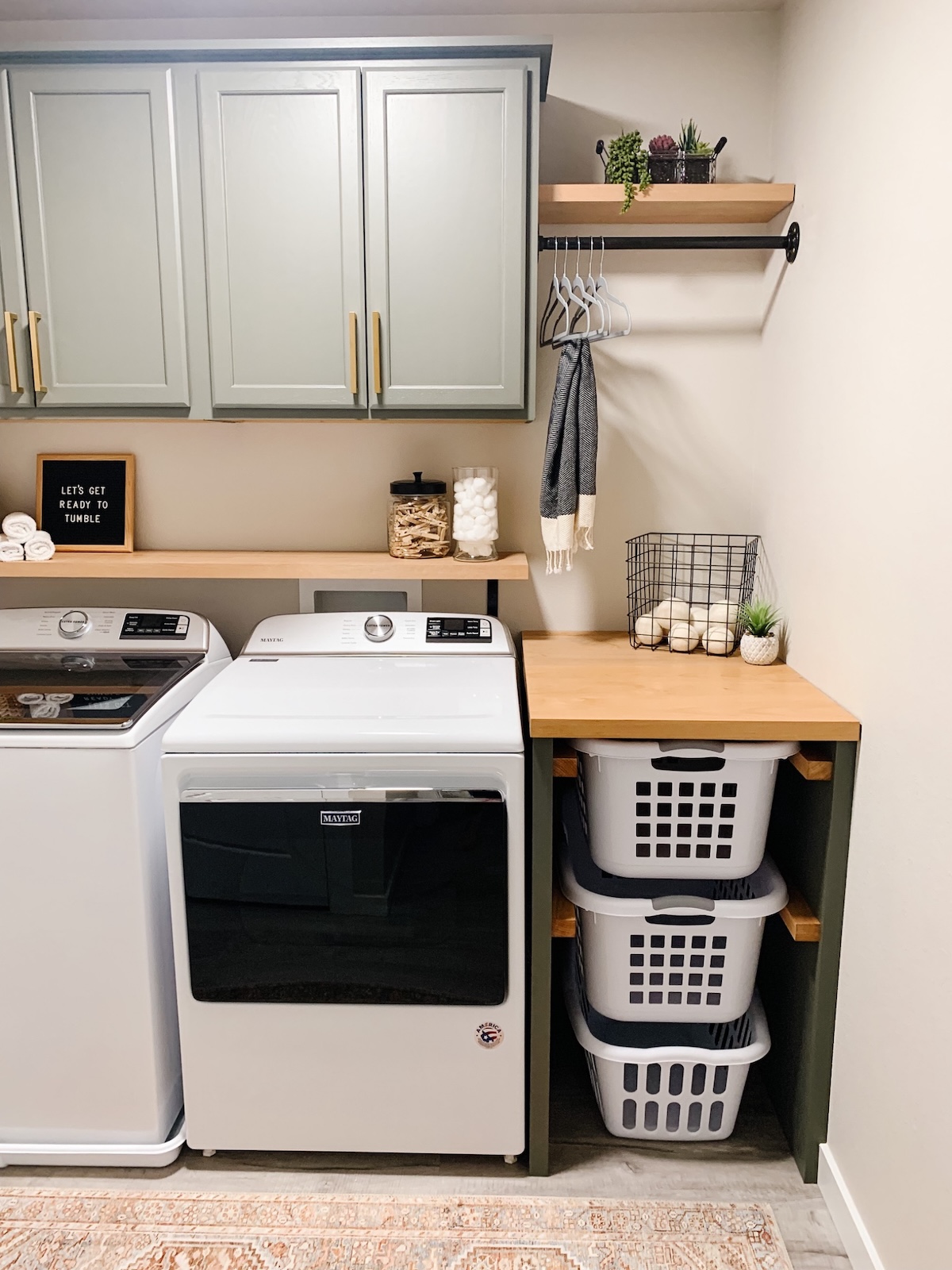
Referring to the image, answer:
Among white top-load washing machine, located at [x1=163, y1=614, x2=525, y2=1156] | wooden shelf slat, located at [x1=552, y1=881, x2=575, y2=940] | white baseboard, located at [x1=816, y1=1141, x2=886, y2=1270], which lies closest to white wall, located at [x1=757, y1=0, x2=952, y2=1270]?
white baseboard, located at [x1=816, y1=1141, x2=886, y2=1270]

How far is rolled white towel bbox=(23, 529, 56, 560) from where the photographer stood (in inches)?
90.7

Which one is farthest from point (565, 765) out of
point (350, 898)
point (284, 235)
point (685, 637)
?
point (284, 235)

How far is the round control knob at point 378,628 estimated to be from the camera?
229 cm

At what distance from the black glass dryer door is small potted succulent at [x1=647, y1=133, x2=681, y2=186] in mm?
1519

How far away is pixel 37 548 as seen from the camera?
231 centimetres

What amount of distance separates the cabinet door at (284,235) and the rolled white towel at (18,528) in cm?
64

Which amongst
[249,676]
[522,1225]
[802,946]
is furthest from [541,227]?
[522,1225]

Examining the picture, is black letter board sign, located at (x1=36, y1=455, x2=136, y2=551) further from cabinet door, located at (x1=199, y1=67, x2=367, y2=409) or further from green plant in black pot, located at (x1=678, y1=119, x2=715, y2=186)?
green plant in black pot, located at (x1=678, y1=119, x2=715, y2=186)

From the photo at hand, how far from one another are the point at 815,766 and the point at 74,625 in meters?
1.83

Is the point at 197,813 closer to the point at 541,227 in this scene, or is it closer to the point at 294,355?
the point at 294,355

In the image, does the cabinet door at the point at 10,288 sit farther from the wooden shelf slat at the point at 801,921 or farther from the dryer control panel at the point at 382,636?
the wooden shelf slat at the point at 801,921

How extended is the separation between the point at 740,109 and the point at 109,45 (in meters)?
1.49

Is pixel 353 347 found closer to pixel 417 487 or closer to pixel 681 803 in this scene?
pixel 417 487

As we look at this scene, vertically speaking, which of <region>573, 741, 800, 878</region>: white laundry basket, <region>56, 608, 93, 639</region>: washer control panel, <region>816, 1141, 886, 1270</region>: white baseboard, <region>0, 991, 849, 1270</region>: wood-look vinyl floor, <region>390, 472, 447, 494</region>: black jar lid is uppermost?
<region>390, 472, 447, 494</region>: black jar lid
